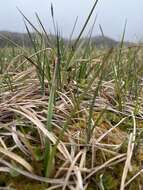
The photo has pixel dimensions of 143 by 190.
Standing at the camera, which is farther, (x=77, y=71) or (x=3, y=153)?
(x=77, y=71)

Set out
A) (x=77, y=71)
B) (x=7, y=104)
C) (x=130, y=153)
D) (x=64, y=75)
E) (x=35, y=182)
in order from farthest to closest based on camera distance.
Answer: (x=77, y=71) → (x=64, y=75) → (x=7, y=104) → (x=130, y=153) → (x=35, y=182)

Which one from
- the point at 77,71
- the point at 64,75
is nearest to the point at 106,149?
the point at 64,75

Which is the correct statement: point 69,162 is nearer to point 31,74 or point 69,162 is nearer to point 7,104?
point 7,104

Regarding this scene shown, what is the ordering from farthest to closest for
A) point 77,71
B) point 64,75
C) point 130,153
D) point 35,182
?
point 77,71, point 64,75, point 130,153, point 35,182

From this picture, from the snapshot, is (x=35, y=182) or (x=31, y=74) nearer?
(x=35, y=182)

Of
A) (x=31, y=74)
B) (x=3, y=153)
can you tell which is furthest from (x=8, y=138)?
(x=31, y=74)

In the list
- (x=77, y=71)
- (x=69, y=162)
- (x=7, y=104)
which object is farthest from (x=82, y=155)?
(x=77, y=71)

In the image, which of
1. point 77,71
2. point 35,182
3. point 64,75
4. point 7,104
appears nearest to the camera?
point 35,182

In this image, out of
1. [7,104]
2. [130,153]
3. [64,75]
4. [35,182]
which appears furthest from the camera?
[64,75]

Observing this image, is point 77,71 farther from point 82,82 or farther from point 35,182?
point 35,182
